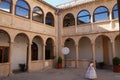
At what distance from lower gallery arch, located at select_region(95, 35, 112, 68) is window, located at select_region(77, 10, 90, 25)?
3.00m

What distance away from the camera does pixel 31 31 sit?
12945mm

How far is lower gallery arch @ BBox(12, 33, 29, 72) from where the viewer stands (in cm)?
1338

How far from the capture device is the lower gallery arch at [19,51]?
13.4 meters

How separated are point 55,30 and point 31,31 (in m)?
4.24

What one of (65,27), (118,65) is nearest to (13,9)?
(65,27)

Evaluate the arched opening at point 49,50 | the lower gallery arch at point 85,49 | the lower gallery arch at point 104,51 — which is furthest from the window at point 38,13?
the lower gallery arch at point 104,51

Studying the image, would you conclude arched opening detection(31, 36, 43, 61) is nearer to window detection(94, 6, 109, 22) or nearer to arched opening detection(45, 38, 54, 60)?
arched opening detection(45, 38, 54, 60)

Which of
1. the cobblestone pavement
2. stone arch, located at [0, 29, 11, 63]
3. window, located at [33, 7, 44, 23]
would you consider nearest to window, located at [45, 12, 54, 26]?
window, located at [33, 7, 44, 23]

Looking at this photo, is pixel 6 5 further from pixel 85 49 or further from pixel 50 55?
pixel 85 49

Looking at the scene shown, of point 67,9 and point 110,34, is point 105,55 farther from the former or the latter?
point 67,9

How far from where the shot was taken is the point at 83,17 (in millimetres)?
15312

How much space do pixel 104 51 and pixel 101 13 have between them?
4841 mm

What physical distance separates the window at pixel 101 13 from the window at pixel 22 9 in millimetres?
7562

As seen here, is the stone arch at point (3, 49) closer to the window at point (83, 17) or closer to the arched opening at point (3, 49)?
the arched opening at point (3, 49)
